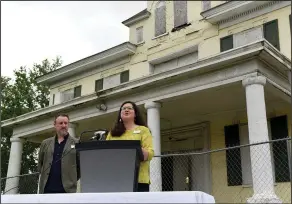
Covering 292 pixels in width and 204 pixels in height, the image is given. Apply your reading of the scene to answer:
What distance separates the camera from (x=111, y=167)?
188 cm

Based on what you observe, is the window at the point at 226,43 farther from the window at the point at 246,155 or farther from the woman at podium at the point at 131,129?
the woman at podium at the point at 131,129

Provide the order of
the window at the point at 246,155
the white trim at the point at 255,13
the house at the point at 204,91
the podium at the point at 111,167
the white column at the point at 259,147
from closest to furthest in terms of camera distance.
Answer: the podium at the point at 111,167, the white column at the point at 259,147, the house at the point at 204,91, the window at the point at 246,155, the white trim at the point at 255,13

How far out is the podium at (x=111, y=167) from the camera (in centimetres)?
188

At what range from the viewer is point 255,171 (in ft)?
24.8

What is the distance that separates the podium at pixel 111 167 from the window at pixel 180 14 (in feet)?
39.5

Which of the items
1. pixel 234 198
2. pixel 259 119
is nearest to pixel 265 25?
pixel 259 119

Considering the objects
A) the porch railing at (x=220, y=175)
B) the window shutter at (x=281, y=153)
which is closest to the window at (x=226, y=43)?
the window shutter at (x=281, y=153)

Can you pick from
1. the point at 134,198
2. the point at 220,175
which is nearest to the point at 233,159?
the point at 220,175

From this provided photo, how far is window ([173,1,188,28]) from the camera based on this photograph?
13600 millimetres

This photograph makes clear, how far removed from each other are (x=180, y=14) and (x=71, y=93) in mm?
5986

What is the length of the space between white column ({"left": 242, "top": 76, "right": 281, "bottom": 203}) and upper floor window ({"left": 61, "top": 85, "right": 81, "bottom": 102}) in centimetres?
932

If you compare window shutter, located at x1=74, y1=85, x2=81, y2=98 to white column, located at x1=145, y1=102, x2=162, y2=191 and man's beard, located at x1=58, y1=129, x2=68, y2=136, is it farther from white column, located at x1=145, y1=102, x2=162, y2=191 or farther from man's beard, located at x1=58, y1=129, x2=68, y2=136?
man's beard, located at x1=58, y1=129, x2=68, y2=136

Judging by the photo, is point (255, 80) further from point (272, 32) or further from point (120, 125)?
point (120, 125)

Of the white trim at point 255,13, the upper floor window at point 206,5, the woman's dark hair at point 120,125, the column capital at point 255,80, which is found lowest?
the woman's dark hair at point 120,125
